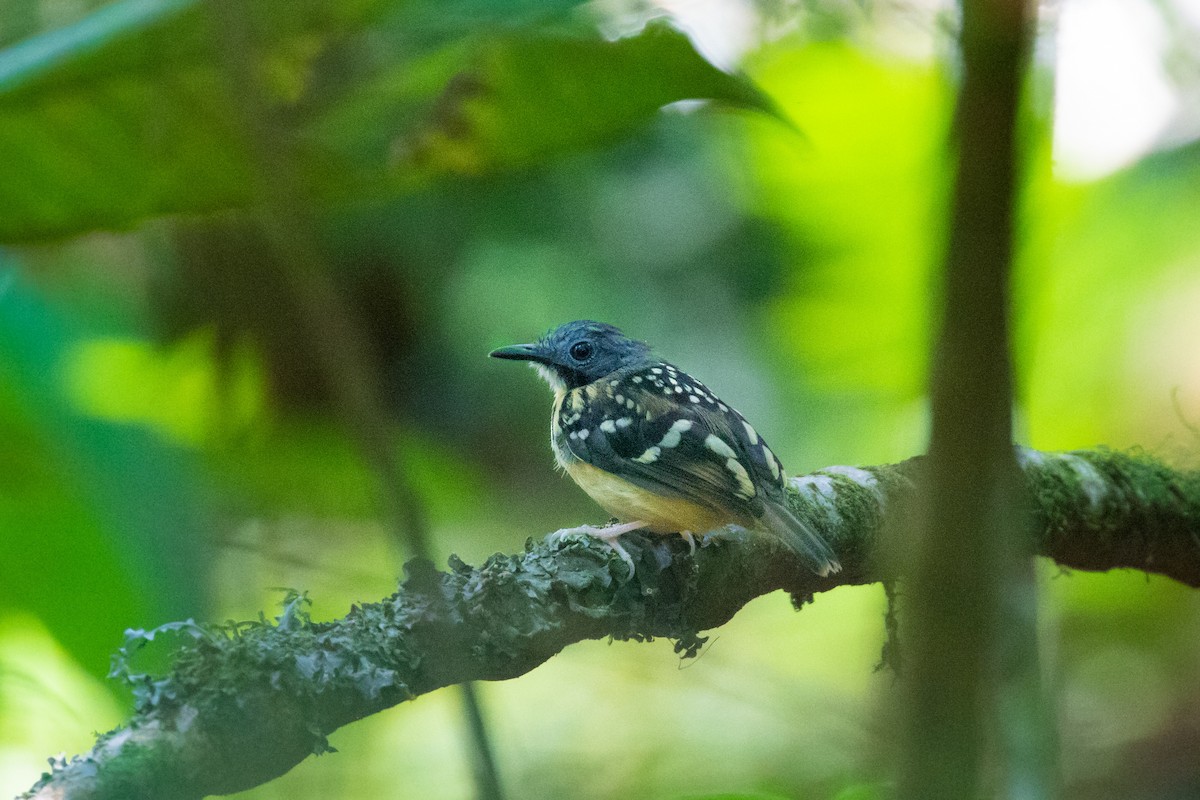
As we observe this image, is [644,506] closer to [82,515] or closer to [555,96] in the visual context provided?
[555,96]

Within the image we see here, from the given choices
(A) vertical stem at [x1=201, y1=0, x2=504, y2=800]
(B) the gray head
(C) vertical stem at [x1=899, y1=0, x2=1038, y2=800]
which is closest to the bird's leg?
(B) the gray head

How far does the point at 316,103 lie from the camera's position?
5.50ft

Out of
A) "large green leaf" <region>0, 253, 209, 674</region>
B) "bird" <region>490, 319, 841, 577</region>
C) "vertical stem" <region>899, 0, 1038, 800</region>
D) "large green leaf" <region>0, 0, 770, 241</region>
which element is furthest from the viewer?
"bird" <region>490, 319, 841, 577</region>

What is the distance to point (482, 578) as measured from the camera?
1666mm

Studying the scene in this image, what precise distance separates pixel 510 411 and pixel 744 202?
4.03ft

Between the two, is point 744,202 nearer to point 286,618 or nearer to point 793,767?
point 793,767

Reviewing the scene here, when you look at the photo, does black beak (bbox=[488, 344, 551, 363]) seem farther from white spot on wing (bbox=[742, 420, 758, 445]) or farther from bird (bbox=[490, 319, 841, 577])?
white spot on wing (bbox=[742, 420, 758, 445])

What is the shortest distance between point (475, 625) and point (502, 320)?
1919mm

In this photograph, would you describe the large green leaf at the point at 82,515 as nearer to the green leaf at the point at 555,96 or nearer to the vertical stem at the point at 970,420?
the green leaf at the point at 555,96

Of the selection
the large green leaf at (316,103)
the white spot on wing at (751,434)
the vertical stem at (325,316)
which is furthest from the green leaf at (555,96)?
the white spot on wing at (751,434)

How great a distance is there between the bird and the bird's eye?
88 mm

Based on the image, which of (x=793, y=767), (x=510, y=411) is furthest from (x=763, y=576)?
(x=510, y=411)

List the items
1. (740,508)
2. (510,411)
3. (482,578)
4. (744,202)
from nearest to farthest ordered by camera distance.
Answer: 1. (482,578)
2. (740,508)
3. (510,411)
4. (744,202)

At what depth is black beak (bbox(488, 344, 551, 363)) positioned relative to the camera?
2531 mm
